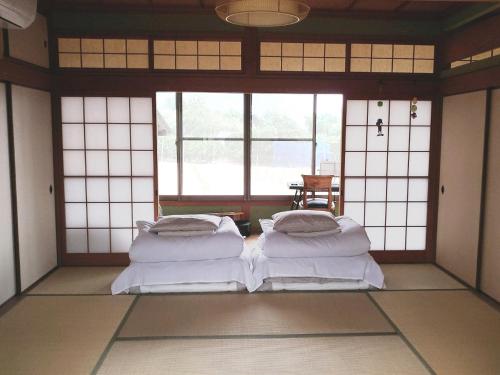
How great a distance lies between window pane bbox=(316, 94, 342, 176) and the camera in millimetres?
9484

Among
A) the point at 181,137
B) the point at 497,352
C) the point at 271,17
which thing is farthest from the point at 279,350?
the point at 181,137

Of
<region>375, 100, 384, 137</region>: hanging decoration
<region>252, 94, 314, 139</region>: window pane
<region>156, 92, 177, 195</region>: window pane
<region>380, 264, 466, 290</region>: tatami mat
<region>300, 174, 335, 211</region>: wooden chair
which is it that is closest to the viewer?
<region>380, 264, 466, 290</region>: tatami mat

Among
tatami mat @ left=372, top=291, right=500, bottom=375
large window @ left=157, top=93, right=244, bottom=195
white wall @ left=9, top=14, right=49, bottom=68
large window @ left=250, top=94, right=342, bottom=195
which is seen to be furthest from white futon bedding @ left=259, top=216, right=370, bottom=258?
large window @ left=250, top=94, right=342, bottom=195

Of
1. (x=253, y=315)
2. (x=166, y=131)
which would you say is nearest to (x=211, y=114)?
(x=166, y=131)

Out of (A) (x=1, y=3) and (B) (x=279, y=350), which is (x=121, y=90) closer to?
(A) (x=1, y=3)

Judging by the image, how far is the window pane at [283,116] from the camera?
9211mm

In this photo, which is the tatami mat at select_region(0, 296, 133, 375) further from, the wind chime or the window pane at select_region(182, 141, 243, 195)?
the window pane at select_region(182, 141, 243, 195)

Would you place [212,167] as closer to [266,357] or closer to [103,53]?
[103,53]

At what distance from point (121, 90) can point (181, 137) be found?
8.37 feet

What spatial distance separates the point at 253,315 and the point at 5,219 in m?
2.27

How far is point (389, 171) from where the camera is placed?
555cm

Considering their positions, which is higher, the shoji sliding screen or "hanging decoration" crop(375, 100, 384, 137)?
"hanging decoration" crop(375, 100, 384, 137)

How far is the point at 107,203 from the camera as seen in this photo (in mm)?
5426

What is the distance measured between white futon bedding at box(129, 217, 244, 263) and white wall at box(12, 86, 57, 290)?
1.06 m
